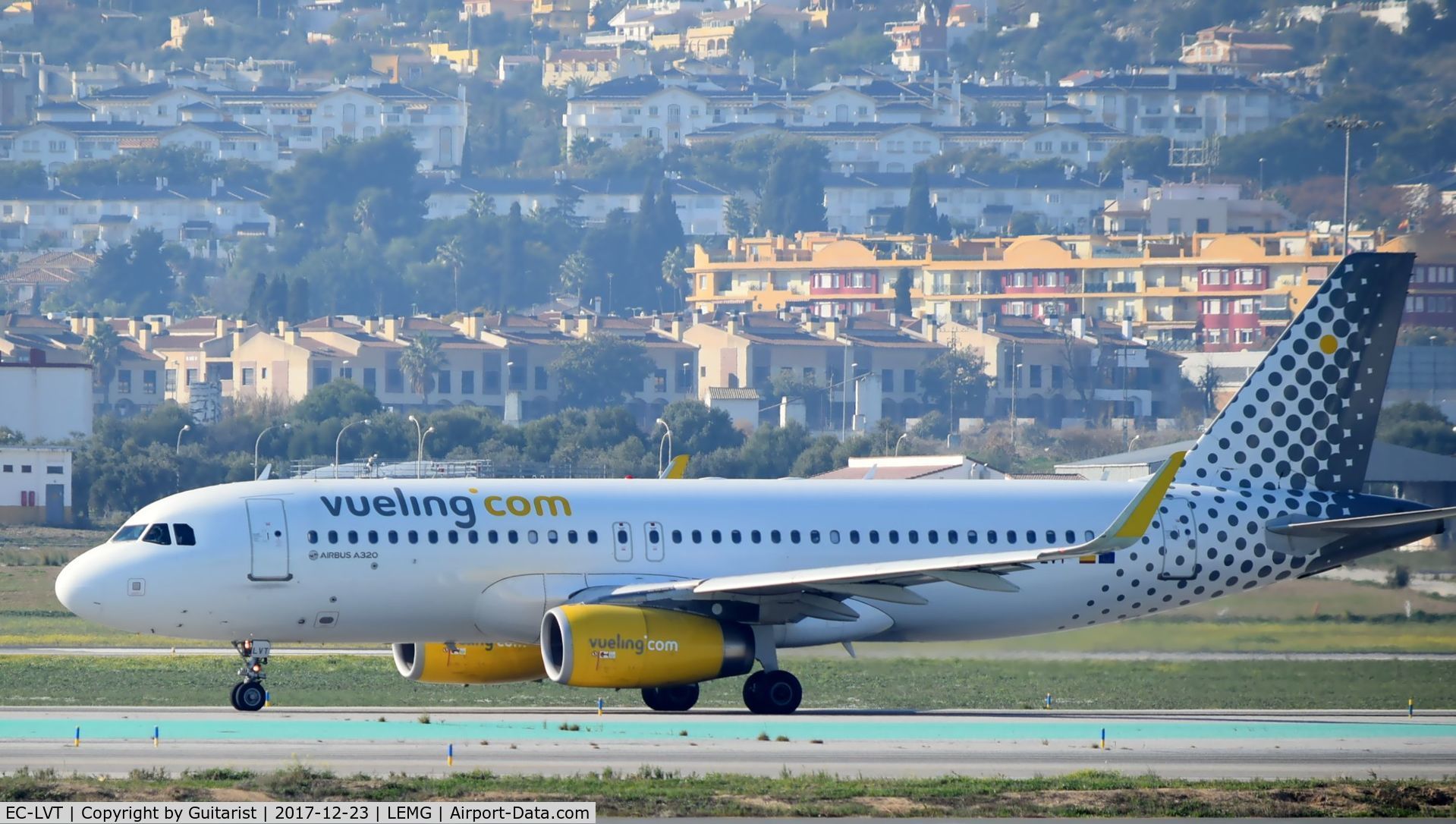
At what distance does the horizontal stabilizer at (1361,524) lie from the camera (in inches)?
1521

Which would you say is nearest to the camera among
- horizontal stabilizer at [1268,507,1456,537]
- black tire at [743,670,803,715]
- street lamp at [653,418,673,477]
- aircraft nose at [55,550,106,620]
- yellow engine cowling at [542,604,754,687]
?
yellow engine cowling at [542,604,754,687]

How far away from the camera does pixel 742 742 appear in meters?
33.1

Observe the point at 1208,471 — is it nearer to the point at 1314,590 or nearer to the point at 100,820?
the point at 1314,590

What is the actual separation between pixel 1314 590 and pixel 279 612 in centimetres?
2093

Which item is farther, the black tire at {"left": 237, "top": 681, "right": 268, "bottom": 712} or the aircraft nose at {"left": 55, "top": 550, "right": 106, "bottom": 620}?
the black tire at {"left": 237, "top": 681, "right": 268, "bottom": 712}

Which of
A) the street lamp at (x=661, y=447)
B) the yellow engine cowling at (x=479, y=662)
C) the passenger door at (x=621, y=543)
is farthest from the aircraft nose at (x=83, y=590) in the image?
the street lamp at (x=661, y=447)

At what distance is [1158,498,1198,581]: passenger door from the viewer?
40.8m

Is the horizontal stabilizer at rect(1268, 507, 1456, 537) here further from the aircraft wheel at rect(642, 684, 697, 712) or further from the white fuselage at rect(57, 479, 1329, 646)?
the aircraft wheel at rect(642, 684, 697, 712)

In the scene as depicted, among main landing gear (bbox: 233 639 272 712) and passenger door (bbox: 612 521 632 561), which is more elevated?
passenger door (bbox: 612 521 632 561)

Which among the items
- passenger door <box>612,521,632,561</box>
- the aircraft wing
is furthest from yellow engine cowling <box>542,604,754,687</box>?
passenger door <box>612,521,632,561</box>

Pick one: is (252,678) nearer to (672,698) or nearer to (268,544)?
(268,544)

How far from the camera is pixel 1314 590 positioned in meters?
47.8

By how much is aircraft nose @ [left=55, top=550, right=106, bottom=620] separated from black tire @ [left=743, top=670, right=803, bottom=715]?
9594 millimetres

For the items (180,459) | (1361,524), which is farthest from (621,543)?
(180,459)
